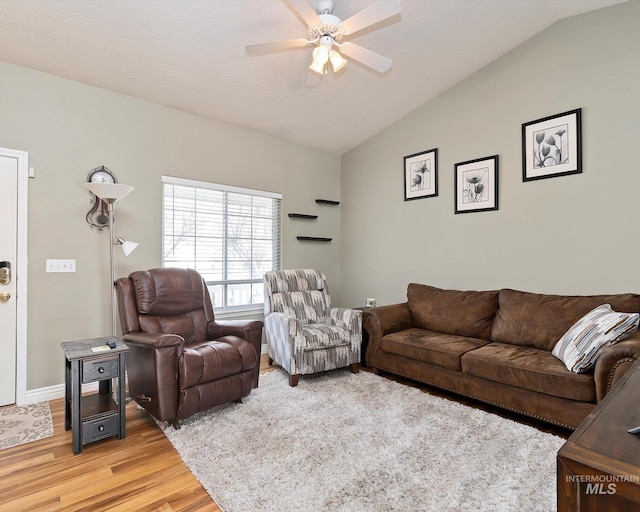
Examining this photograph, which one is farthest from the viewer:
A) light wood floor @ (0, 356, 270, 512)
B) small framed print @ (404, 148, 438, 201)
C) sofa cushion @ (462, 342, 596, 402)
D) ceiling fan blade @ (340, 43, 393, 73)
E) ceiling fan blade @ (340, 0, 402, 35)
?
small framed print @ (404, 148, 438, 201)

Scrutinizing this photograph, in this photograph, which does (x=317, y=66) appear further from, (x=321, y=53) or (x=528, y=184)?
(x=528, y=184)

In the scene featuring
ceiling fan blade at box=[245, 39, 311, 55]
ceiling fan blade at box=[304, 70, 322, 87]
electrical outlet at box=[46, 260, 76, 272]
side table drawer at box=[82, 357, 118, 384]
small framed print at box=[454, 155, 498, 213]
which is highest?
ceiling fan blade at box=[304, 70, 322, 87]

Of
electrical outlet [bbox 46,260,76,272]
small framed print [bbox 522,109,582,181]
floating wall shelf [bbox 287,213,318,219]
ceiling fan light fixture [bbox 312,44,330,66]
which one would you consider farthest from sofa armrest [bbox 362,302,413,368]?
electrical outlet [bbox 46,260,76,272]

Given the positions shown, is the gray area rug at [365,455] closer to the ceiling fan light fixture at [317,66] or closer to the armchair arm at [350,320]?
the armchair arm at [350,320]

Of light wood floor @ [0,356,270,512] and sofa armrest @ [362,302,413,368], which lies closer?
light wood floor @ [0,356,270,512]

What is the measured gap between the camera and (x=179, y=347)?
7.89 feet

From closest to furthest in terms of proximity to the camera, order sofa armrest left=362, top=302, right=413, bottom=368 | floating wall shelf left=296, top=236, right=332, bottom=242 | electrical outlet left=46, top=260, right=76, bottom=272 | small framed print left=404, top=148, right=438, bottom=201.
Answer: electrical outlet left=46, top=260, right=76, bottom=272 → sofa armrest left=362, top=302, right=413, bottom=368 → small framed print left=404, top=148, right=438, bottom=201 → floating wall shelf left=296, top=236, right=332, bottom=242

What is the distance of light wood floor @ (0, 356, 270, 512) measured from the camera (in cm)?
166

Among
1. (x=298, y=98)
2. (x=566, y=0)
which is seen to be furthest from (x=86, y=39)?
(x=566, y=0)

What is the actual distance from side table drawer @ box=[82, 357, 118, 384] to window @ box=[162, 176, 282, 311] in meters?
1.52

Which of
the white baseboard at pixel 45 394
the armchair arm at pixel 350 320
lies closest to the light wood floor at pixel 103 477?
the white baseboard at pixel 45 394

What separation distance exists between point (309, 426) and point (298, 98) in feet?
10.5

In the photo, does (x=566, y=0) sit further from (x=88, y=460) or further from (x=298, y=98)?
(x=88, y=460)

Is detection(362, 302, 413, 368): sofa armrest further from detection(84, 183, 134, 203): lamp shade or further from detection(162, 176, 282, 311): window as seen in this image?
detection(84, 183, 134, 203): lamp shade
